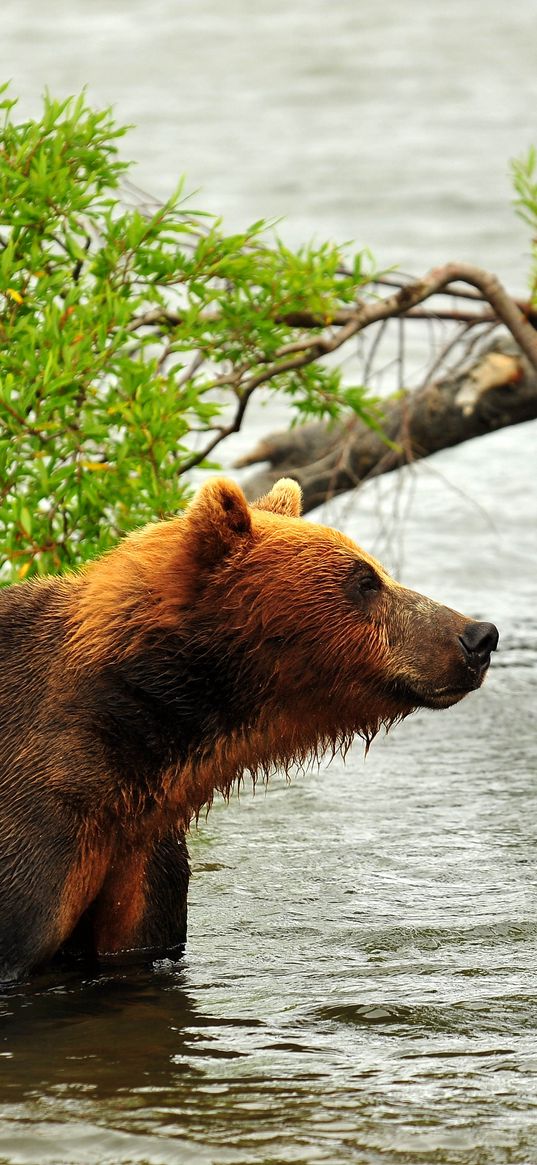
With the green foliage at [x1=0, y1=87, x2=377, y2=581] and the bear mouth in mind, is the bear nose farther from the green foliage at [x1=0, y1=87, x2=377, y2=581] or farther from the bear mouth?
the green foliage at [x1=0, y1=87, x2=377, y2=581]

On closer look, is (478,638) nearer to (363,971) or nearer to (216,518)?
(216,518)

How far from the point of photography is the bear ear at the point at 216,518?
17.6 ft

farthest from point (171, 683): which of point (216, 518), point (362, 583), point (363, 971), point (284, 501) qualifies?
point (363, 971)

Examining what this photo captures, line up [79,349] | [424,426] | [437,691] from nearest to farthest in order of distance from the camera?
[437,691], [79,349], [424,426]

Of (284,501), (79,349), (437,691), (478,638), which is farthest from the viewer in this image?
(79,349)

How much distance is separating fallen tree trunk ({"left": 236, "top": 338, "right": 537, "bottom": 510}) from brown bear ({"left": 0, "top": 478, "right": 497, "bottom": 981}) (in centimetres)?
490

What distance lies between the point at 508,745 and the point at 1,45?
22945mm

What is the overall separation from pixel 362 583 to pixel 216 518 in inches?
22.3

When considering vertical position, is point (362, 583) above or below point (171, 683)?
above

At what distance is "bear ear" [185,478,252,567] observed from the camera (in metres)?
5.37

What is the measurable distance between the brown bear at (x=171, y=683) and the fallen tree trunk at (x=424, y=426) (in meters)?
4.90

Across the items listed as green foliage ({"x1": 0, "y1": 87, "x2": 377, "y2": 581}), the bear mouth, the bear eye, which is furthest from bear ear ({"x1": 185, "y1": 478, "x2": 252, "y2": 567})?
green foliage ({"x1": 0, "y1": 87, "x2": 377, "y2": 581})

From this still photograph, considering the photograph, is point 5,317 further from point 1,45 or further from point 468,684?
point 1,45

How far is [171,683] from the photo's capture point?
17.8 feet
